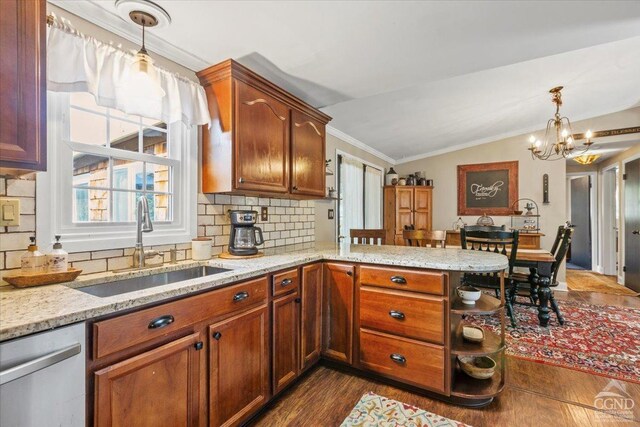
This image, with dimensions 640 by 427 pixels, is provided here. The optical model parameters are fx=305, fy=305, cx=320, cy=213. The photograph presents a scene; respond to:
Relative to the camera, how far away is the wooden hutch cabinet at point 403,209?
5.38 meters

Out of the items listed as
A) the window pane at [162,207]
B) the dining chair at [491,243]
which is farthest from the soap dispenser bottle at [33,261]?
the dining chair at [491,243]

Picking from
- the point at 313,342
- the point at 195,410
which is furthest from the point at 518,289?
the point at 195,410

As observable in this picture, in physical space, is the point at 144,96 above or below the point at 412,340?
above

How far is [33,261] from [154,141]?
953mm

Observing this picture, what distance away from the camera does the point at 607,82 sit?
11.7 ft

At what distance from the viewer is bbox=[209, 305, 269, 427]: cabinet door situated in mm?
1426

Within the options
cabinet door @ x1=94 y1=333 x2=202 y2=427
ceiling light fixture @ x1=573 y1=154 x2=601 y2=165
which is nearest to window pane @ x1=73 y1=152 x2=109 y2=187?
cabinet door @ x1=94 y1=333 x2=202 y2=427

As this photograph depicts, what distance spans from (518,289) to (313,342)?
7.86 ft

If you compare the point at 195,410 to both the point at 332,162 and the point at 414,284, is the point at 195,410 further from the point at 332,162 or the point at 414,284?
the point at 332,162

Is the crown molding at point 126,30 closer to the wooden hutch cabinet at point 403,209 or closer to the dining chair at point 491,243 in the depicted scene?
the dining chair at point 491,243

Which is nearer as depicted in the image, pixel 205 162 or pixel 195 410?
pixel 195 410

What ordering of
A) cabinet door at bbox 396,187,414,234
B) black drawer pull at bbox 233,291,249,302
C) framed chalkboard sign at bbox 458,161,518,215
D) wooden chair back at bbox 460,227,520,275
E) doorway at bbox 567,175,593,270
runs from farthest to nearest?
doorway at bbox 567,175,593,270 < cabinet door at bbox 396,187,414,234 < framed chalkboard sign at bbox 458,161,518,215 < wooden chair back at bbox 460,227,520,275 < black drawer pull at bbox 233,291,249,302

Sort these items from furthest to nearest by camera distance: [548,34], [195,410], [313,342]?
[313,342], [548,34], [195,410]

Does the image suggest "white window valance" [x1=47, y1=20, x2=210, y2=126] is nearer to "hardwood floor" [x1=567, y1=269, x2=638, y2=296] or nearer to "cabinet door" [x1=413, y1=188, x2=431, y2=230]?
"cabinet door" [x1=413, y1=188, x2=431, y2=230]
